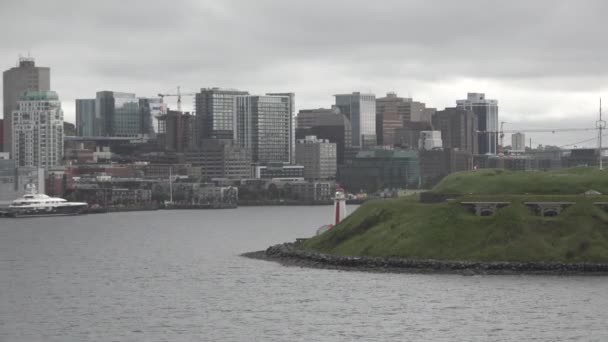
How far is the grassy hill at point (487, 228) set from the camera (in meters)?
110

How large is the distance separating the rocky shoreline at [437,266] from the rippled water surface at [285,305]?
7.39 feet

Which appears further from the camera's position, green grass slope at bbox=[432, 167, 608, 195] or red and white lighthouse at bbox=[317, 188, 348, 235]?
red and white lighthouse at bbox=[317, 188, 348, 235]

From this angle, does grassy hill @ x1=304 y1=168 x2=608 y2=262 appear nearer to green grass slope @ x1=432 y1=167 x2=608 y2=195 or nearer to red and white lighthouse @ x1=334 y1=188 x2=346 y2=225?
green grass slope @ x1=432 y1=167 x2=608 y2=195

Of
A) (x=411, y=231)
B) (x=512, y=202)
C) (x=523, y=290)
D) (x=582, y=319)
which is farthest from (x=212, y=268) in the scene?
(x=582, y=319)

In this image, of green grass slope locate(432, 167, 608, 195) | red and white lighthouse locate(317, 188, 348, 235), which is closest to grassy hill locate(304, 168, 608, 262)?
green grass slope locate(432, 167, 608, 195)

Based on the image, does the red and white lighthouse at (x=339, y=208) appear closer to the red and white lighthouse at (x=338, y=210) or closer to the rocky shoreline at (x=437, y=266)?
the red and white lighthouse at (x=338, y=210)

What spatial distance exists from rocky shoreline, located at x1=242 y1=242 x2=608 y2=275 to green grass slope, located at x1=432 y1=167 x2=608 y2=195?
1592cm

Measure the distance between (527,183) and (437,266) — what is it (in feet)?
71.0

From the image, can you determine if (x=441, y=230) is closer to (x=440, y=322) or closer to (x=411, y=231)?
(x=411, y=231)

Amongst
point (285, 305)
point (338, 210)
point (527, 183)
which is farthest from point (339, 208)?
point (285, 305)

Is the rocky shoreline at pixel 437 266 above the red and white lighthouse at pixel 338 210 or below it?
below

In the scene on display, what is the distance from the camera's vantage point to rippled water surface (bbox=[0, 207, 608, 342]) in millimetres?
83375

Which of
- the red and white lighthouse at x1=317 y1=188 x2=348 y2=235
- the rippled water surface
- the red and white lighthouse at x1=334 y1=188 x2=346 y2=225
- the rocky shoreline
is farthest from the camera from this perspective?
the red and white lighthouse at x1=334 y1=188 x2=346 y2=225

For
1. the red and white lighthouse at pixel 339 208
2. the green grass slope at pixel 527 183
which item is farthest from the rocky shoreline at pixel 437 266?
the red and white lighthouse at pixel 339 208
